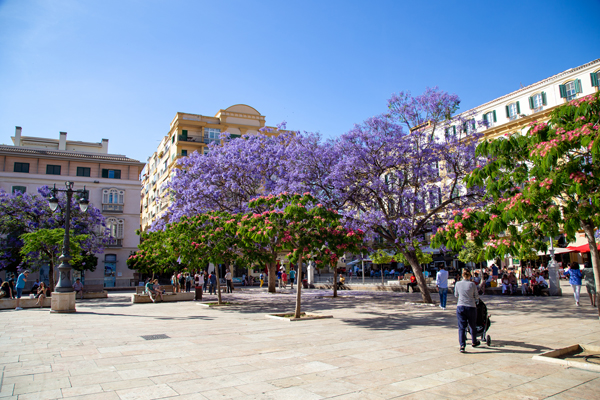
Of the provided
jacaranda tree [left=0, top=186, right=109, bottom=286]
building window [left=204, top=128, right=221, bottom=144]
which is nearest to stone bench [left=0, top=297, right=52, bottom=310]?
jacaranda tree [left=0, top=186, right=109, bottom=286]

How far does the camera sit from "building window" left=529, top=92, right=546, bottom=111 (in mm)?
33469

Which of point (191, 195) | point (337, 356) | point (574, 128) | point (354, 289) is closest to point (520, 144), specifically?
point (574, 128)

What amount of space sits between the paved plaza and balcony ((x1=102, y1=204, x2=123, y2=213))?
3083 centimetres

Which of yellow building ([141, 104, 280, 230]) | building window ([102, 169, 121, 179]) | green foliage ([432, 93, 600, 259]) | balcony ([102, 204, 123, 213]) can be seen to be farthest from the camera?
yellow building ([141, 104, 280, 230])

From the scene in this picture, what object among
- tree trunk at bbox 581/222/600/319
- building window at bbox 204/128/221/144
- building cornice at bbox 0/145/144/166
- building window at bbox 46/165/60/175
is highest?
building window at bbox 204/128/221/144

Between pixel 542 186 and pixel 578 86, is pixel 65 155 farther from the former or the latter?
pixel 578 86

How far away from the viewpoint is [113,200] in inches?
1687

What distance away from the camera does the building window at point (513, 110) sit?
116 ft

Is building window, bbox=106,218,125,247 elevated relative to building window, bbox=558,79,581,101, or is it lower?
lower

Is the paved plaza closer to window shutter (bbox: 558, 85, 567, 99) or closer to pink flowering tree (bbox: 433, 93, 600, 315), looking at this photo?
pink flowering tree (bbox: 433, 93, 600, 315)

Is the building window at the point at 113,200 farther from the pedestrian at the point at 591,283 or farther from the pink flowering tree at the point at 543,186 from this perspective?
the pink flowering tree at the point at 543,186

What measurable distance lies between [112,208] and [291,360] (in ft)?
130

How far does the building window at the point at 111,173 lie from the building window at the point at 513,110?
3754 cm

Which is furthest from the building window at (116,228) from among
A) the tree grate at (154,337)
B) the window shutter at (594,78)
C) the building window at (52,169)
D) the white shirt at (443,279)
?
the window shutter at (594,78)
